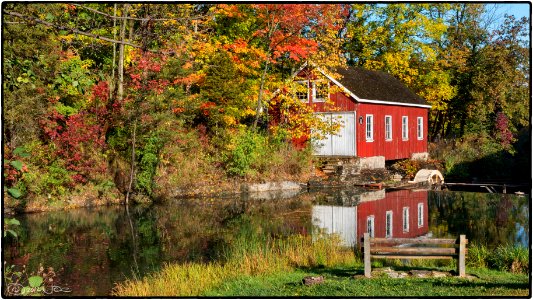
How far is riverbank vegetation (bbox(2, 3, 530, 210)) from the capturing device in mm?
21578

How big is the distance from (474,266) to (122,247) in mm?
8637

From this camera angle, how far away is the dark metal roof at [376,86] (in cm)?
3168

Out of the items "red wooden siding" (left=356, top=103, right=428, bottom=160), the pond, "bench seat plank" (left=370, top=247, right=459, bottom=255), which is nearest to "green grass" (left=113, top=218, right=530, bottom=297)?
"bench seat plank" (left=370, top=247, right=459, bottom=255)

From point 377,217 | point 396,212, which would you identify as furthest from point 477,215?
point 377,217

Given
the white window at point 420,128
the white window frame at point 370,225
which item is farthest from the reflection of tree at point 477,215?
the white window at point 420,128

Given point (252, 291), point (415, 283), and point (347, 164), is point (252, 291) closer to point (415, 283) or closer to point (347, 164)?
point (415, 283)

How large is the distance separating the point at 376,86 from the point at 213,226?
59.8 ft

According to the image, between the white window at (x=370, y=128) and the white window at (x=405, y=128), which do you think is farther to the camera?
the white window at (x=405, y=128)

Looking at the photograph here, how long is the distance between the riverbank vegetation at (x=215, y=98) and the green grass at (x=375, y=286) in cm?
611

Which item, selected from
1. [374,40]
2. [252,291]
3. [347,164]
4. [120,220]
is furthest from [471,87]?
[252,291]

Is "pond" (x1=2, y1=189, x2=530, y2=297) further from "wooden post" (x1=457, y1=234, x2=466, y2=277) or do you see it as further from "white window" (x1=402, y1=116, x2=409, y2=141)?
"white window" (x1=402, y1=116, x2=409, y2=141)

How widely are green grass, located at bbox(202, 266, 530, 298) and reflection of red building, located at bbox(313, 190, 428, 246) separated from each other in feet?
15.1

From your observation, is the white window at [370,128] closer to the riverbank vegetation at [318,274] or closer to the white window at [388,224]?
the white window at [388,224]

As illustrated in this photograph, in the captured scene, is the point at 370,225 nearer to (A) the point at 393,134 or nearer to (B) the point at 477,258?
(B) the point at 477,258
